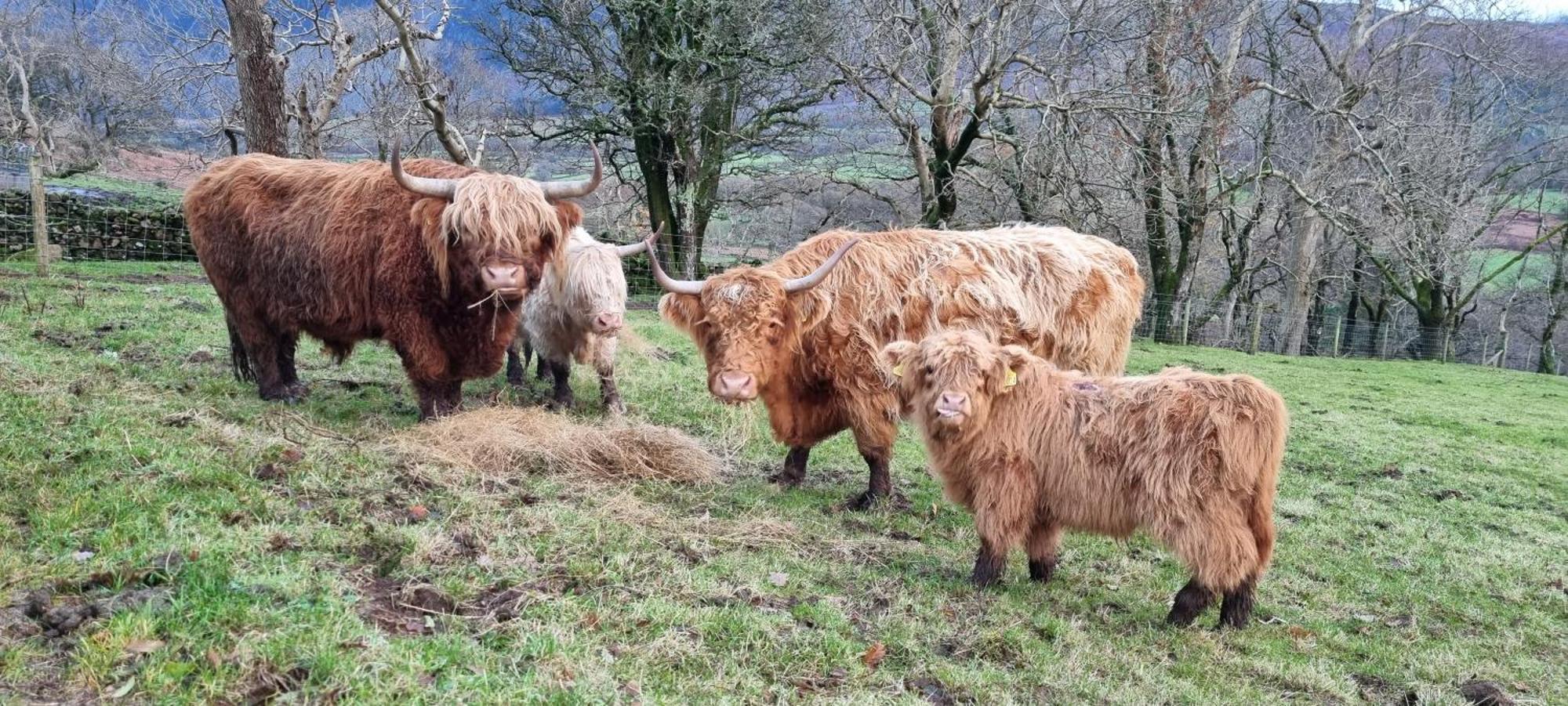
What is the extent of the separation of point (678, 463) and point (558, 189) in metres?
1.87

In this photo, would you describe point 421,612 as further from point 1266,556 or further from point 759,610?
point 1266,556

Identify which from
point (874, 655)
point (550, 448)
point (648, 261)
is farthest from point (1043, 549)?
point (648, 261)

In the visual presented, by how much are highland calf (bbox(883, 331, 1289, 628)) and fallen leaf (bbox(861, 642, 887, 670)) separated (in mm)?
1191

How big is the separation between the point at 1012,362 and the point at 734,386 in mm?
1626

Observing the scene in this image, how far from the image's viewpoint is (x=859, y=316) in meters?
5.80

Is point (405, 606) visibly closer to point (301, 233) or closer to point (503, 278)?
point (503, 278)

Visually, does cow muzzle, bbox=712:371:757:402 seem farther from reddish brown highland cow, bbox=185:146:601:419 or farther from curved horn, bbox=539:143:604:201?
curved horn, bbox=539:143:604:201

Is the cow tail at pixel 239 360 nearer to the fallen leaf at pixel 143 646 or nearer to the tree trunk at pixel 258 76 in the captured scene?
the tree trunk at pixel 258 76

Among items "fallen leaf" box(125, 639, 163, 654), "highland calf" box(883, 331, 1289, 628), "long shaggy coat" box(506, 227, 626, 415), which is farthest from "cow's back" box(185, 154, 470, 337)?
"fallen leaf" box(125, 639, 163, 654)

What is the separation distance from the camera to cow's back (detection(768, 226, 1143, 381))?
19.1 feet

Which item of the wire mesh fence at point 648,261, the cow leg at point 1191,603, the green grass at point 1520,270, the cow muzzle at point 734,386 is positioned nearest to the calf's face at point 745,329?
the cow muzzle at point 734,386

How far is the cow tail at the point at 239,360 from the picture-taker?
21.0 ft

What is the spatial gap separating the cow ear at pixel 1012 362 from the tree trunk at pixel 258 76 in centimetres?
777

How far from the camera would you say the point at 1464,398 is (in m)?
14.3
